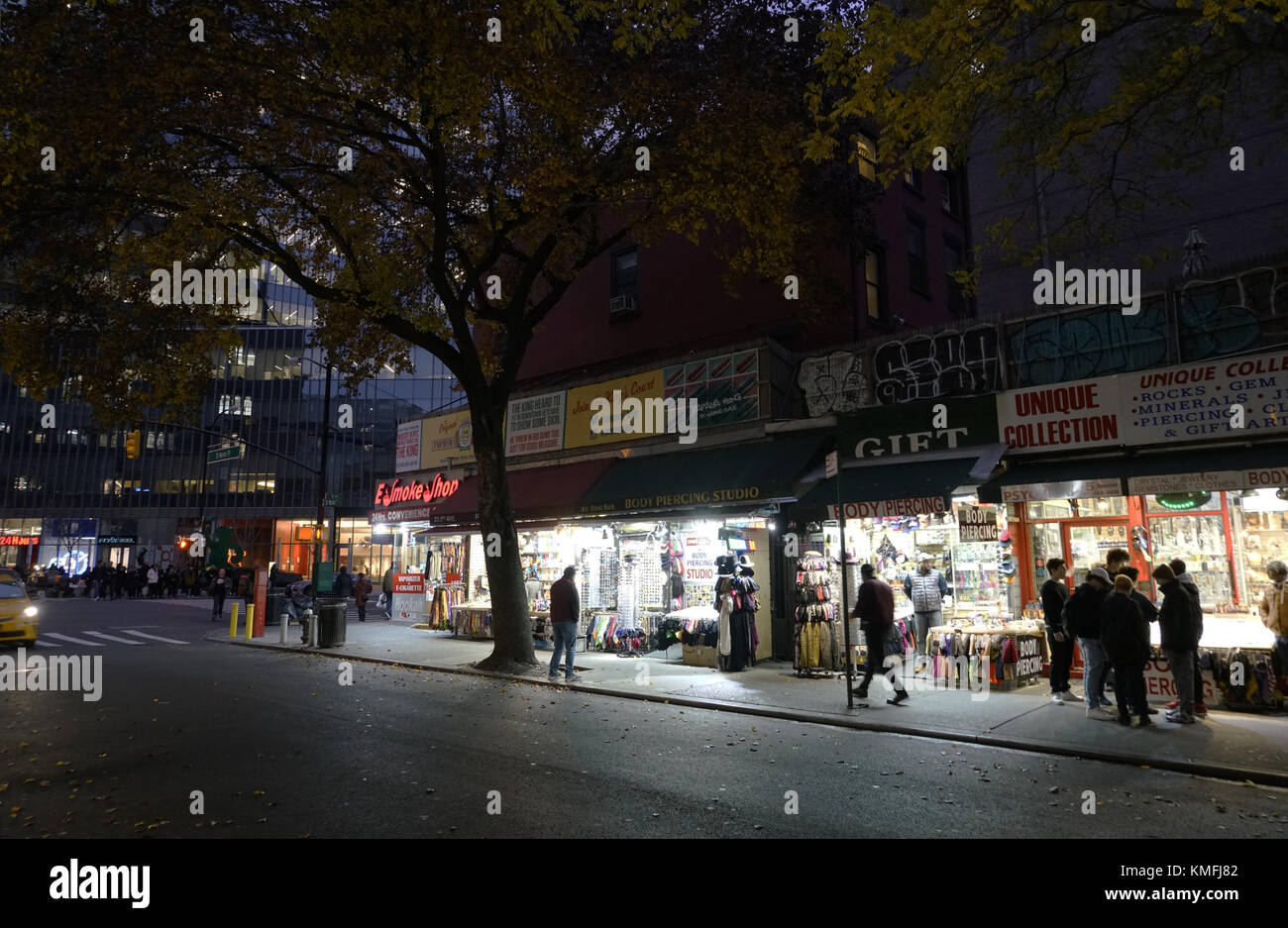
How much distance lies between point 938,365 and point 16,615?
20955 millimetres

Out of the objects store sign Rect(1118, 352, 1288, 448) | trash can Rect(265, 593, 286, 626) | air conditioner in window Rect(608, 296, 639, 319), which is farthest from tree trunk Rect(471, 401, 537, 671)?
trash can Rect(265, 593, 286, 626)

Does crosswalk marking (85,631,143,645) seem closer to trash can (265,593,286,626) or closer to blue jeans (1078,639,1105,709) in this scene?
trash can (265,593,286,626)

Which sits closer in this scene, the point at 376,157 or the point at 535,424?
the point at 376,157

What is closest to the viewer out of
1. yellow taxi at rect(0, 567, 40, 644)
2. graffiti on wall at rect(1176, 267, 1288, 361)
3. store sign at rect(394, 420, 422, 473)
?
graffiti on wall at rect(1176, 267, 1288, 361)

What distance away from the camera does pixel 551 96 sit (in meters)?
12.4

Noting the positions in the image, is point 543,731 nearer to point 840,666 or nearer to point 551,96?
point 840,666

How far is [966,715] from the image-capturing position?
9.98 meters

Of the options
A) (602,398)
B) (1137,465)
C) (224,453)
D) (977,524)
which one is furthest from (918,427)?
(224,453)

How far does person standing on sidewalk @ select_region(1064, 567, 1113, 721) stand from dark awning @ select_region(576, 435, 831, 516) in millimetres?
5101

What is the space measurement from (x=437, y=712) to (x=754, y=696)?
480 cm

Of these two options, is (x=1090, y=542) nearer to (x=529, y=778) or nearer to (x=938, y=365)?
(x=938, y=365)

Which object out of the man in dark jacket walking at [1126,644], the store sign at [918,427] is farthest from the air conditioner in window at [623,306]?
the man in dark jacket walking at [1126,644]

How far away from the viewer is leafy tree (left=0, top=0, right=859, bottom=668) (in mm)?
11438

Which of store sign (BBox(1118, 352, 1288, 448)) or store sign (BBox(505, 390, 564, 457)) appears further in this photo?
store sign (BBox(505, 390, 564, 457))
